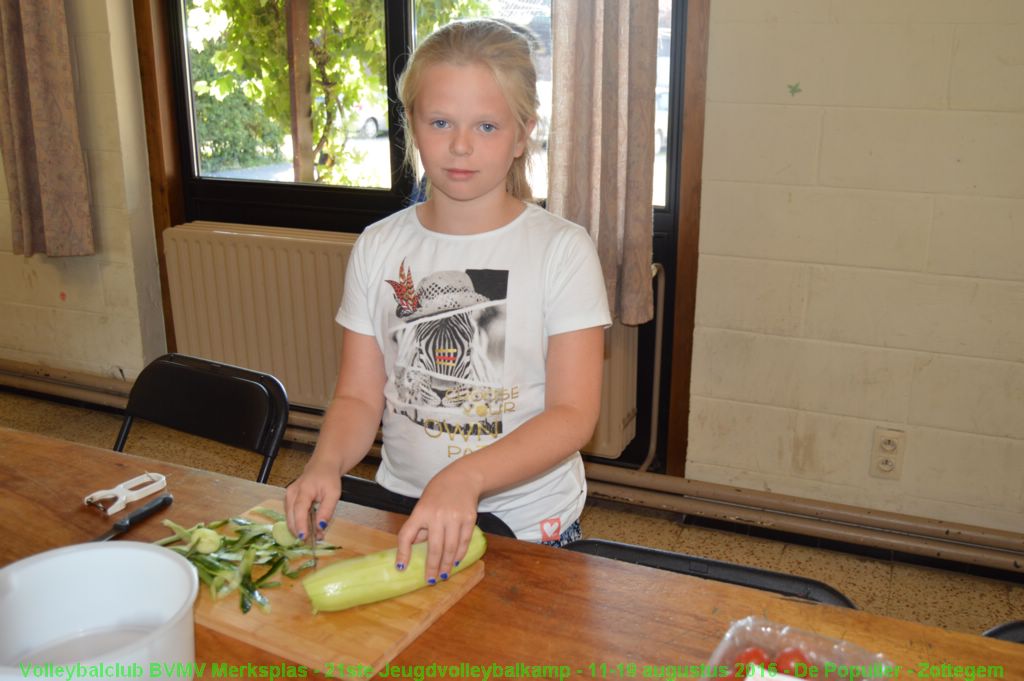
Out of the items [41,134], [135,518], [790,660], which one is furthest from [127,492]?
[41,134]

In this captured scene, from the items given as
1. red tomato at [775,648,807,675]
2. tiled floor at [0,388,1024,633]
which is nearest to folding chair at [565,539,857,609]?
red tomato at [775,648,807,675]

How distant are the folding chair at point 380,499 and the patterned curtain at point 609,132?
1.16 metres

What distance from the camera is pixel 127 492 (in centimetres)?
Answer: 119

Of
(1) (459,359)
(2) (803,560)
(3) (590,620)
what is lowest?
(2) (803,560)

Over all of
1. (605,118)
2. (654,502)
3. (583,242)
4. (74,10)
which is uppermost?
(74,10)

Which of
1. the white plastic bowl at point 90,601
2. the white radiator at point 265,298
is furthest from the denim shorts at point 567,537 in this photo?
the white radiator at point 265,298

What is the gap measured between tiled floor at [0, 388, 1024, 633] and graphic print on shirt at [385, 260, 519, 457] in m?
1.15

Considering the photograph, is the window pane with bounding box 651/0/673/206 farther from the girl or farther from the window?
the girl

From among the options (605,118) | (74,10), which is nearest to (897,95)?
(605,118)

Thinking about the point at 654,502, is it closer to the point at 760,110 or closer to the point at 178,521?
the point at 760,110

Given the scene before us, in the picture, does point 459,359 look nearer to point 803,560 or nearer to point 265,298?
point 803,560

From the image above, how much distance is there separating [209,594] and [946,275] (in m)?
1.86

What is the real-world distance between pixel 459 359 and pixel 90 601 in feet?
1.97

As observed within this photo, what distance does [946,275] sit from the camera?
2211 mm
